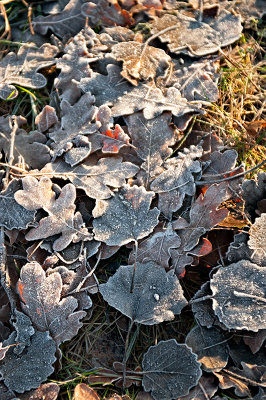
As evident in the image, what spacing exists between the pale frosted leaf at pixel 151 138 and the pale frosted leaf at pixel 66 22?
0.91 metres

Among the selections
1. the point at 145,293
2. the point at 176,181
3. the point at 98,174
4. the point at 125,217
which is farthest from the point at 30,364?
the point at 176,181

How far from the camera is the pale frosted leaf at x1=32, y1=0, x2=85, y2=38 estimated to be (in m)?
2.99

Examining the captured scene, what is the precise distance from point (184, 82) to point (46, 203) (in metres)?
1.19

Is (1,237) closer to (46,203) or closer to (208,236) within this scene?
(46,203)

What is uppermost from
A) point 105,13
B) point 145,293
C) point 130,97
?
point 105,13

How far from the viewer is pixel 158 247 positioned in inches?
91.7

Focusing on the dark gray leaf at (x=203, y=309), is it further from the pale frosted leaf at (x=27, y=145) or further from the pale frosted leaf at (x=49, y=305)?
the pale frosted leaf at (x=27, y=145)

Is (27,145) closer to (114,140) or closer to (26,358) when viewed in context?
(114,140)

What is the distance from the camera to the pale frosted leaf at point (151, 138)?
8.25 feet

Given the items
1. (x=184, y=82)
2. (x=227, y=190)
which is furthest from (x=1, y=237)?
(x=184, y=82)

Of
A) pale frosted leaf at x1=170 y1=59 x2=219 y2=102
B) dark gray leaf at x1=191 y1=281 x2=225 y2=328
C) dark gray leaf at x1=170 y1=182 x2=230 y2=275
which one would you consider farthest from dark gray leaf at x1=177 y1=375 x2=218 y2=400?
pale frosted leaf at x1=170 y1=59 x2=219 y2=102

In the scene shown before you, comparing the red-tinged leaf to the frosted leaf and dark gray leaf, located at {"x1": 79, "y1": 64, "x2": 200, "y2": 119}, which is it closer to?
dark gray leaf, located at {"x1": 79, "y1": 64, "x2": 200, "y2": 119}

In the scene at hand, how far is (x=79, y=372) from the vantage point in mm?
2217

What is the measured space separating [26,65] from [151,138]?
3.46 feet
